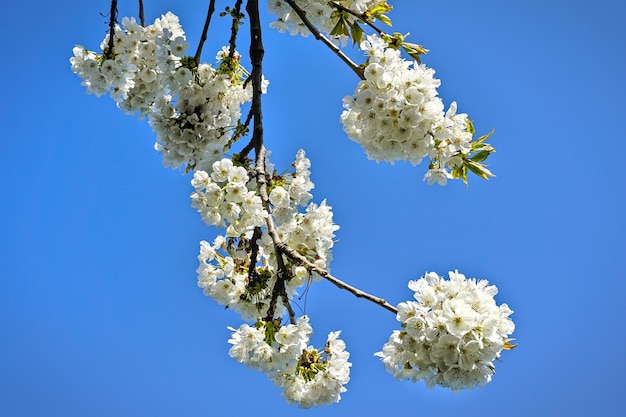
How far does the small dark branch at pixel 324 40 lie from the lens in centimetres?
373

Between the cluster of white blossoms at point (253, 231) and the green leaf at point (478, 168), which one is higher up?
the green leaf at point (478, 168)

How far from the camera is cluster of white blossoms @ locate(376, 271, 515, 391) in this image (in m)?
2.81

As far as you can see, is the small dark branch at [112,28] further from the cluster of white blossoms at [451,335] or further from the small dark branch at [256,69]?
the cluster of white blossoms at [451,335]

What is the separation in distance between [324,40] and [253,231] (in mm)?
1375

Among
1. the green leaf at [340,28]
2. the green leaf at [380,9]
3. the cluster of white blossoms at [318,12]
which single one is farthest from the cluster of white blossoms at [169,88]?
the green leaf at [380,9]

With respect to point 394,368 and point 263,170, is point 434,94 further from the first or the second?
point 394,368

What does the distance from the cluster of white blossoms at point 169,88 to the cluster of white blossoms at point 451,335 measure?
1975mm

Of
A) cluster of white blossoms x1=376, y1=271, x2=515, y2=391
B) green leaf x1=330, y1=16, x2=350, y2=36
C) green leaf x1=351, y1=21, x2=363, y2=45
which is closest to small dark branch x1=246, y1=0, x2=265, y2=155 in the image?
green leaf x1=330, y1=16, x2=350, y2=36

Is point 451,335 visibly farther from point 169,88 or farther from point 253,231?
point 169,88

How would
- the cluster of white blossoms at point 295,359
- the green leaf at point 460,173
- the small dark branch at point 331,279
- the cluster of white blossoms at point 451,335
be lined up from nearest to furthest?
the cluster of white blossoms at point 451,335 → the small dark branch at point 331,279 → the cluster of white blossoms at point 295,359 → the green leaf at point 460,173

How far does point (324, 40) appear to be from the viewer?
3.83m

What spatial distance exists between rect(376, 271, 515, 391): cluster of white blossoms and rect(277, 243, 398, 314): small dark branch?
13 centimetres

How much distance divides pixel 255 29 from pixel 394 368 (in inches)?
108

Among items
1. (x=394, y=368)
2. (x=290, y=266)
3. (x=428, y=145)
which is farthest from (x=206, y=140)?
(x=394, y=368)
